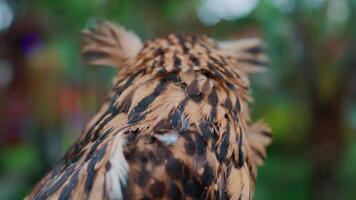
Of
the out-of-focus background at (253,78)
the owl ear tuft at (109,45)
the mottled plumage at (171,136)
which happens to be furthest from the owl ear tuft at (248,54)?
the out-of-focus background at (253,78)

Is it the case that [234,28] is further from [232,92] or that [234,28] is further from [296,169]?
[232,92]

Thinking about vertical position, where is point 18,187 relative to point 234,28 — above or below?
below

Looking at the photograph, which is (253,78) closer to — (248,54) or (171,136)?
(248,54)

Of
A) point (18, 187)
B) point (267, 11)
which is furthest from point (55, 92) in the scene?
point (267, 11)

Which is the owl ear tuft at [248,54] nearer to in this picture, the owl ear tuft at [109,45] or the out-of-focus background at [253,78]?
the owl ear tuft at [109,45]

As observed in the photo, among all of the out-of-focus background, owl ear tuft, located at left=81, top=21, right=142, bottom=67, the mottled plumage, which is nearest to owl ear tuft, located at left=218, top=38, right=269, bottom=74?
the mottled plumage

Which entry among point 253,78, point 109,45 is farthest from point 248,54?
point 253,78

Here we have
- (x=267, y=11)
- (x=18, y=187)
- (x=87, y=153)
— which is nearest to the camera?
(x=87, y=153)
